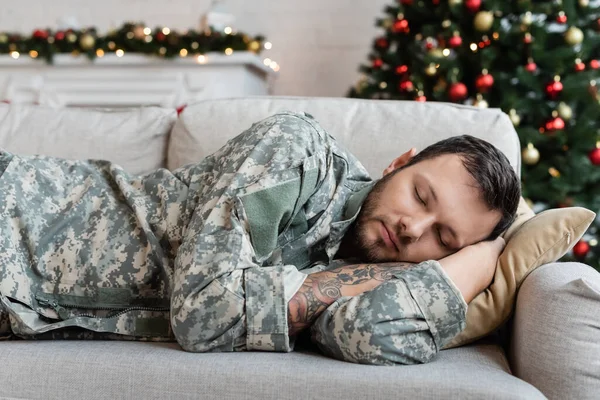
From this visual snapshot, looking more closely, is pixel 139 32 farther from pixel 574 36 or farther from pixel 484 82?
pixel 574 36

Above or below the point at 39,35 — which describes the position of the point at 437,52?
above

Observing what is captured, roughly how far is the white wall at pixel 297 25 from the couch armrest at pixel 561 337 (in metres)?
2.75

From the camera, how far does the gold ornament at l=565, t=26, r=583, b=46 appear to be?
2.47 metres

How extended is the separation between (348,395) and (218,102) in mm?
1132

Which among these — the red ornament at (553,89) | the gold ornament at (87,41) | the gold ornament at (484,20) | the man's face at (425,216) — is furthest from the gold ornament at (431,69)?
the gold ornament at (87,41)

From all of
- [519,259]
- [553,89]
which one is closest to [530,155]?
[553,89]

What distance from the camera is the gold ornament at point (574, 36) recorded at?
8.10 ft

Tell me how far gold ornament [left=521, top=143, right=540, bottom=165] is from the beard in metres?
1.32

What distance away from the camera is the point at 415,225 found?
1.24 metres

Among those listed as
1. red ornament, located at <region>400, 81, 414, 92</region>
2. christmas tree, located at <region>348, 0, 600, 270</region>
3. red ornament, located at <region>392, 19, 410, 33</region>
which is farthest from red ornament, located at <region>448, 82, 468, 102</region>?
red ornament, located at <region>392, 19, 410, 33</region>

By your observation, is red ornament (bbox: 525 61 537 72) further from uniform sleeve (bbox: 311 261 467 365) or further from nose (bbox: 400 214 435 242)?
uniform sleeve (bbox: 311 261 467 365)

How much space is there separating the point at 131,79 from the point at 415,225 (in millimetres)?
2754

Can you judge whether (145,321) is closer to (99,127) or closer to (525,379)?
(525,379)

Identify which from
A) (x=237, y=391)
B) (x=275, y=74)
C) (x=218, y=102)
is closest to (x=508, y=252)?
(x=237, y=391)
